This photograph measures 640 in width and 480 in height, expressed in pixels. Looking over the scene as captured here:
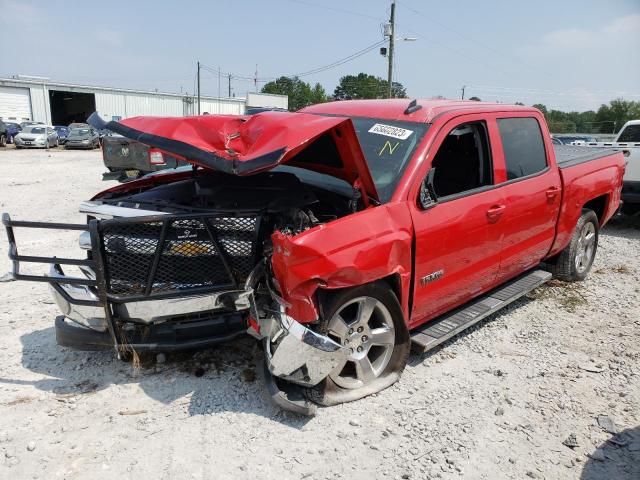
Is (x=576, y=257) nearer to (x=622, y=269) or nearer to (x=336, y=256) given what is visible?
(x=622, y=269)

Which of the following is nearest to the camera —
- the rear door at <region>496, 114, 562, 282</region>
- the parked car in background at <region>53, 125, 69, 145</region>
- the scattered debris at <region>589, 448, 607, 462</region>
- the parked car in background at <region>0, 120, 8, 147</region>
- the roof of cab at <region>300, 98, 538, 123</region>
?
the scattered debris at <region>589, 448, 607, 462</region>

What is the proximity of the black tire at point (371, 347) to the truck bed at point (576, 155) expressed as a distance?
2784 millimetres

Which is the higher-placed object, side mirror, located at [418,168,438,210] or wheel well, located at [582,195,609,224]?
side mirror, located at [418,168,438,210]

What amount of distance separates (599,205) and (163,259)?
510 cm

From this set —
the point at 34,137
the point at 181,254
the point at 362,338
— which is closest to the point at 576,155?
the point at 362,338

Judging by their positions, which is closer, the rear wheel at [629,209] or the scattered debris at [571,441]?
the scattered debris at [571,441]

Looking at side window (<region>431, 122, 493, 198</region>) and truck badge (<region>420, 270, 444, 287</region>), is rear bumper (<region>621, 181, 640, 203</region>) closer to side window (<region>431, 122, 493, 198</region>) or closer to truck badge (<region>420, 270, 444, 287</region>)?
side window (<region>431, 122, 493, 198</region>)

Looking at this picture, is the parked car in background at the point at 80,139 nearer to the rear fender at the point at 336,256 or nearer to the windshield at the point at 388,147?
the windshield at the point at 388,147

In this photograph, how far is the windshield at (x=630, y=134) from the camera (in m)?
10.9

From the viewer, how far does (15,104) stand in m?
42.0

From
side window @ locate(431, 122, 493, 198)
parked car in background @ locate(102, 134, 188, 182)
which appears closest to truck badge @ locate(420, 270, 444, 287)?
side window @ locate(431, 122, 493, 198)

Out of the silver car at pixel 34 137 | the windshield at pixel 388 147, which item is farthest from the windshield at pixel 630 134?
the silver car at pixel 34 137

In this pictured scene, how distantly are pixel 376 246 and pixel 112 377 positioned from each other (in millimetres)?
2071

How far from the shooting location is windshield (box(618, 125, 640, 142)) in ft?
35.7
